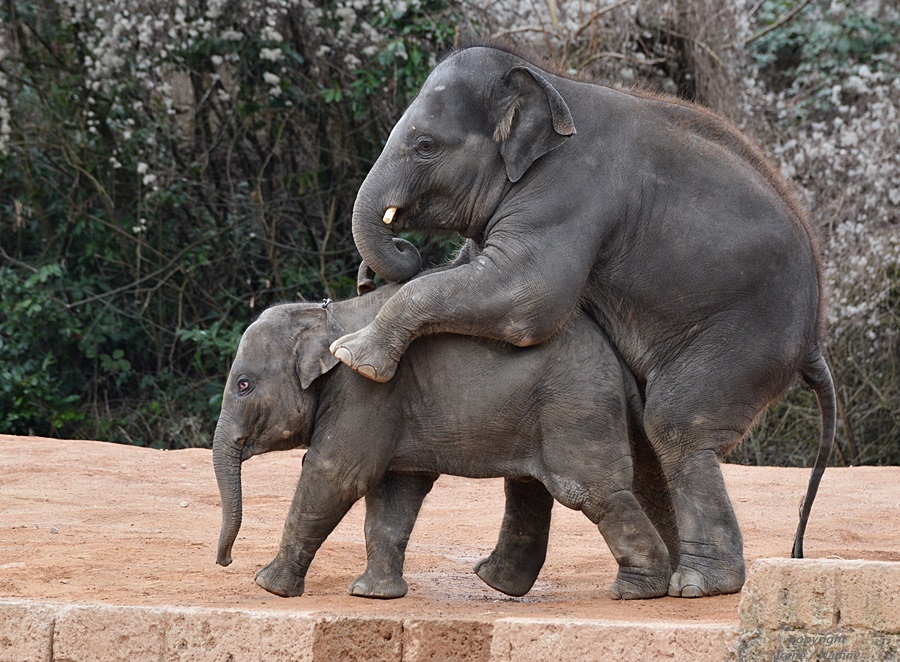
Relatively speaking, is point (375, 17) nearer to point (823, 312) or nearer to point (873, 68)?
point (873, 68)

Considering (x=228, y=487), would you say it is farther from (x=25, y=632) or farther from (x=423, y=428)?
(x=25, y=632)

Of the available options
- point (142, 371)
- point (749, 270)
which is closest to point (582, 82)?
point (749, 270)

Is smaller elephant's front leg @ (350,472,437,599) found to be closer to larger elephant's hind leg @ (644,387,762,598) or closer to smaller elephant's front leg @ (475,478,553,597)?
smaller elephant's front leg @ (475,478,553,597)

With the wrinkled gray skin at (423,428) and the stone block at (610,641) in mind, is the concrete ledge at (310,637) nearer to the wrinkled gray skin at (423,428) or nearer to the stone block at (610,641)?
the stone block at (610,641)

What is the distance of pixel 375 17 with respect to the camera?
12430 millimetres

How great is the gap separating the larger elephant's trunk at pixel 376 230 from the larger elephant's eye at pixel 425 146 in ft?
0.62

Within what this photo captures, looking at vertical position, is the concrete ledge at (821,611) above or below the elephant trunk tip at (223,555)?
above

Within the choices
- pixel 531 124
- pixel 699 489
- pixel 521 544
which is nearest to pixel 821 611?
pixel 699 489

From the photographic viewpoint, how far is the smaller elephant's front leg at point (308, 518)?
5.32 meters

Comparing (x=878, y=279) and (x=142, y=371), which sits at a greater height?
(x=878, y=279)

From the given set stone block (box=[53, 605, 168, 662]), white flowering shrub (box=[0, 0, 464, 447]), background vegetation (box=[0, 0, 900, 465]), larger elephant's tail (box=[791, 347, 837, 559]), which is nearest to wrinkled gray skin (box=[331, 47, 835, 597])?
larger elephant's tail (box=[791, 347, 837, 559])

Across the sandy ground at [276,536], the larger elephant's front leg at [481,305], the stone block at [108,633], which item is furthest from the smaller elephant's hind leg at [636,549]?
Answer: the stone block at [108,633]

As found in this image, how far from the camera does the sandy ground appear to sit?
17.5ft

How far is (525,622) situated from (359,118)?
895cm
